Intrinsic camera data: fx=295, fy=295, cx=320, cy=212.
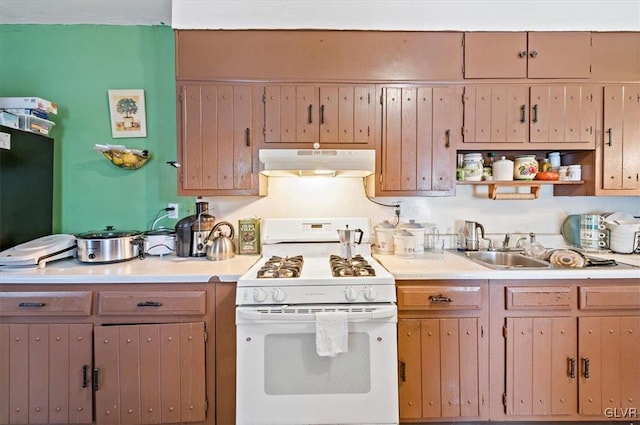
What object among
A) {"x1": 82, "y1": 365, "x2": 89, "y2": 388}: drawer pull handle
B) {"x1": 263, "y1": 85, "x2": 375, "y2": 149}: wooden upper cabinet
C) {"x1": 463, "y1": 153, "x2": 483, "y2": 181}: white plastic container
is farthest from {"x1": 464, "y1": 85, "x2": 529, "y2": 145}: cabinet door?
{"x1": 82, "y1": 365, "x2": 89, "y2": 388}: drawer pull handle

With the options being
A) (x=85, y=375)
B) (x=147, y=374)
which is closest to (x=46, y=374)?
(x=85, y=375)

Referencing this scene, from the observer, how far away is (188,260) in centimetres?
191

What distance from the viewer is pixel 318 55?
1.92 m

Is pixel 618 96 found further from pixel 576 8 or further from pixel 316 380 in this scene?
pixel 316 380

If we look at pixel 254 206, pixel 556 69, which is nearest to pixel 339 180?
pixel 254 206

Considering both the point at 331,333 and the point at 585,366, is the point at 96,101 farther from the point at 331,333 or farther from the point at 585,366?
the point at 585,366

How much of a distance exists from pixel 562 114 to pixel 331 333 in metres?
2.04

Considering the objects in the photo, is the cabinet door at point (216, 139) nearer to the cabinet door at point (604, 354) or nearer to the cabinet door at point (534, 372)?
the cabinet door at point (534, 372)

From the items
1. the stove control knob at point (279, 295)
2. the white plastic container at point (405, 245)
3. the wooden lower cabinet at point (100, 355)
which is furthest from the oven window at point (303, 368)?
the white plastic container at point (405, 245)

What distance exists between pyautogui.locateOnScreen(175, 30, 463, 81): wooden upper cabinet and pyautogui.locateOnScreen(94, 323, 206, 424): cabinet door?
1.56 meters

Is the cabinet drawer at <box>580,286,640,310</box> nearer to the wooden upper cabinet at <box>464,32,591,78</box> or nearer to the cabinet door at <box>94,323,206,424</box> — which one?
the wooden upper cabinet at <box>464,32,591,78</box>

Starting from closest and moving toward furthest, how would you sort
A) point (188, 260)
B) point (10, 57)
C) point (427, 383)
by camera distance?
1. point (427, 383)
2. point (188, 260)
3. point (10, 57)

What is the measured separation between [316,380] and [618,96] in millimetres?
2586

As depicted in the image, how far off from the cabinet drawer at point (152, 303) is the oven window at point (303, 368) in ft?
1.43
